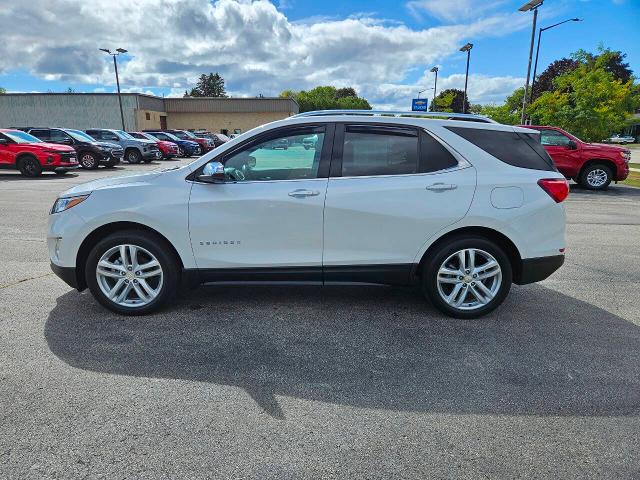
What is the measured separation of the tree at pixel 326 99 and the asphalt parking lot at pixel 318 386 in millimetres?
102388

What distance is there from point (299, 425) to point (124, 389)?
1.21m

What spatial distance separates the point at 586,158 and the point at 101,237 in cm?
1398

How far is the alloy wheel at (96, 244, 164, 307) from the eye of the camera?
12.1 ft

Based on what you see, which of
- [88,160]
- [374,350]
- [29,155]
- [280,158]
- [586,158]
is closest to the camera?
[374,350]

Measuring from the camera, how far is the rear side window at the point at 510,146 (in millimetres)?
3727

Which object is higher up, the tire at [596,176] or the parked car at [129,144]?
the parked car at [129,144]

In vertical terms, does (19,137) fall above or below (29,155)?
above

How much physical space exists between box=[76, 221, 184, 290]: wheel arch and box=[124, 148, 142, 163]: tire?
20061 millimetres

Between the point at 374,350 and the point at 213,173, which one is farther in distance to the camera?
the point at 213,173

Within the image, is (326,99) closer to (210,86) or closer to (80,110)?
(210,86)

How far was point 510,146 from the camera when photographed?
3.76 metres

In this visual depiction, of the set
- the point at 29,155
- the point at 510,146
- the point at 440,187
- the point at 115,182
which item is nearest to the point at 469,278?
the point at 440,187

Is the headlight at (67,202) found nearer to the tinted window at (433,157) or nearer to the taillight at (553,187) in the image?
the tinted window at (433,157)

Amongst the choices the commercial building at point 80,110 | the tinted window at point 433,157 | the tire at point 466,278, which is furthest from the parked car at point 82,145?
the commercial building at point 80,110
